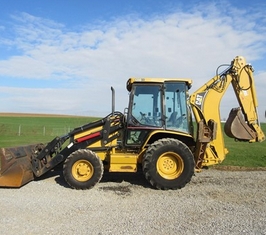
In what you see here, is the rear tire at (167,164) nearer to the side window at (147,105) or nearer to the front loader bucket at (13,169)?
the side window at (147,105)

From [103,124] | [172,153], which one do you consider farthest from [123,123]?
[172,153]

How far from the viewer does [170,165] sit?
776 cm

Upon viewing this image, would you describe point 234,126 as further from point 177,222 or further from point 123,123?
point 177,222

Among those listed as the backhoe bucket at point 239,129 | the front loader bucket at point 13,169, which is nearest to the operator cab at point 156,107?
the backhoe bucket at point 239,129

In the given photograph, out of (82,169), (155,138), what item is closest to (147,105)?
(155,138)

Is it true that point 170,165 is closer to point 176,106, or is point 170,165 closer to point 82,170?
point 176,106

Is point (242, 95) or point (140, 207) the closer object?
point (140, 207)

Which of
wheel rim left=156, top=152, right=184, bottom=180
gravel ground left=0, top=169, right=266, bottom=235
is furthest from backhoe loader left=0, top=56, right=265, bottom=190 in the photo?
gravel ground left=0, top=169, right=266, bottom=235

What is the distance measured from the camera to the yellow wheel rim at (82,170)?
7773 millimetres

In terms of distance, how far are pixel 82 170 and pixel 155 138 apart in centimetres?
203

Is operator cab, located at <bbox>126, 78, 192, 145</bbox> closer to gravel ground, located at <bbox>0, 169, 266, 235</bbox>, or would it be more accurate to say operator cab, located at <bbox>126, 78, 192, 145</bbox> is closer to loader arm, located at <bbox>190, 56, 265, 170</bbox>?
loader arm, located at <bbox>190, 56, 265, 170</bbox>

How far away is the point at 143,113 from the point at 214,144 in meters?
2.01

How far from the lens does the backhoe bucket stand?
27.7 ft

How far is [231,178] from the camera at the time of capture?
8.65m
